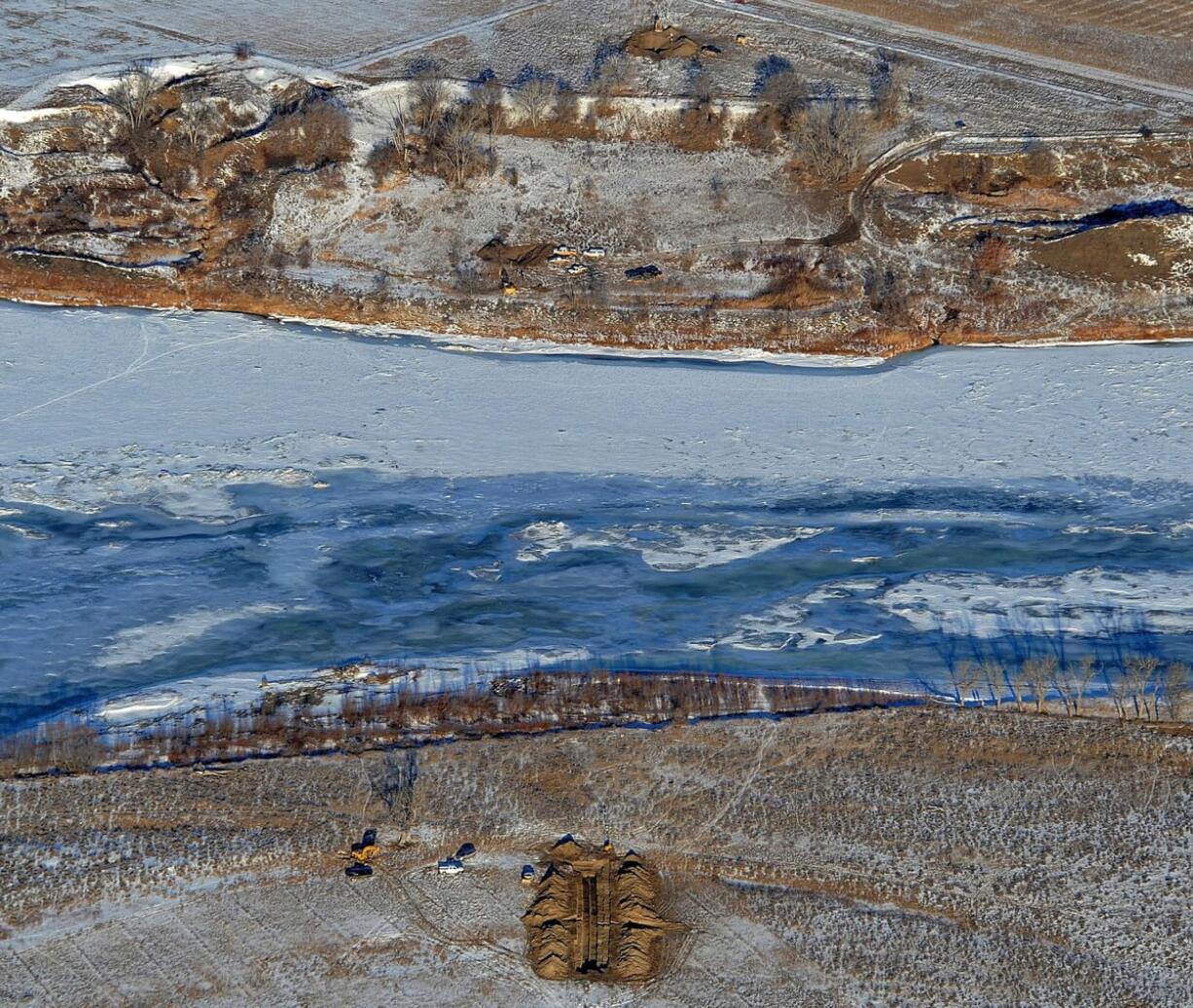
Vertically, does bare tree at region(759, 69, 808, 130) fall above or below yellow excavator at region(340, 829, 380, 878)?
above

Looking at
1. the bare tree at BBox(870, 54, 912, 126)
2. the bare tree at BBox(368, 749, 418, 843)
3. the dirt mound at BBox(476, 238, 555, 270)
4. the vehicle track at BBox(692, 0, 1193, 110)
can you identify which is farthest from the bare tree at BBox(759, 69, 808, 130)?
the bare tree at BBox(368, 749, 418, 843)

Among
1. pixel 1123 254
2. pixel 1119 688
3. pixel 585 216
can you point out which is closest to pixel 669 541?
pixel 1119 688

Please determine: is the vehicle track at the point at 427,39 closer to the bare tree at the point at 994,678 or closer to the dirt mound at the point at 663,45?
the dirt mound at the point at 663,45

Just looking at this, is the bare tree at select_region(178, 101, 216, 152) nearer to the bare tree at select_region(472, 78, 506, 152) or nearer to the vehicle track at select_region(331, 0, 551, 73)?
the vehicle track at select_region(331, 0, 551, 73)

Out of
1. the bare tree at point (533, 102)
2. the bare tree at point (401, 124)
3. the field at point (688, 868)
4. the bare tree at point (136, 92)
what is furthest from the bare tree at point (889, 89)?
the field at point (688, 868)

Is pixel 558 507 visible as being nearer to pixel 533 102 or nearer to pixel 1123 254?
pixel 533 102

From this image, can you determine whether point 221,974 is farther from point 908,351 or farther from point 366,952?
point 908,351

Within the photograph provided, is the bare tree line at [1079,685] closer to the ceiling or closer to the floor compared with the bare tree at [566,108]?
closer to the floor
